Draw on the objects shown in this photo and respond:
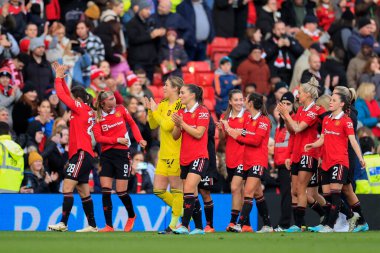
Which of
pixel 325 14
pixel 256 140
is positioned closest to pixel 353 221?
pixel 256 140

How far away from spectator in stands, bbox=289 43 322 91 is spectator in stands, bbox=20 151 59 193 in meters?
7.78

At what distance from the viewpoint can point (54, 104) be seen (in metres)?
24.8

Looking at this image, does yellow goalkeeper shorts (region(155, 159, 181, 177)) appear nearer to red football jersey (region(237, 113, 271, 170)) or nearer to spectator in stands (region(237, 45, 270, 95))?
red football jersey (region(237, 113, 271, 170))

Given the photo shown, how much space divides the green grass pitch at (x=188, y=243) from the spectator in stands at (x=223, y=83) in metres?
9.23

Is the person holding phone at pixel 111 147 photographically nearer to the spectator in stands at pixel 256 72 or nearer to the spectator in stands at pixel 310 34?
the spectator in stands at pixel 256 72

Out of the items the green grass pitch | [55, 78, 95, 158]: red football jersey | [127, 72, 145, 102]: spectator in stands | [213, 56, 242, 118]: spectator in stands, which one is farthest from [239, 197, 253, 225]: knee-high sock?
[213, 56, 242, 118]: spectator in stands

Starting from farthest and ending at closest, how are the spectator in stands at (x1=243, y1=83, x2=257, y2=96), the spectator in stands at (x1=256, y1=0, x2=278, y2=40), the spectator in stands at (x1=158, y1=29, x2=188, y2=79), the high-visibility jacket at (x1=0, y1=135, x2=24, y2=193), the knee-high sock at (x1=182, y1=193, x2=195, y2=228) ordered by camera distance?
the spectator in stands at (x1=256, y1=0, x2=278, y2=40)
the spectator in stands at (x1=158, y1=29, x2=188, y2=79)
the spectator in stands at (x1=243, y1=83, x2=257, y2=96)
the high-visibility jacket at (x1=0, y1=135, x2=24, y2=193)
the knee-high sock at (x1=182, y1=193, x2=195, y2=228)

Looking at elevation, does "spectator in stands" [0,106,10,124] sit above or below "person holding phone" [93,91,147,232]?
above

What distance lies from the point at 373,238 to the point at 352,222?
2547 mm

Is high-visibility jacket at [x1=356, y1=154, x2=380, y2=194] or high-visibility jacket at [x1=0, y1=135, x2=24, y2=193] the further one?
high-visibility jacket at [x1=356, y1=154, x2=380, y2=194]

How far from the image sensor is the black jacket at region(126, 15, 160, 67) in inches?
1095

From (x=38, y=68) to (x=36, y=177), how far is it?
3.41 metres

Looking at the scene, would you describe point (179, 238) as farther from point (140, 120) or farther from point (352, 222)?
point (140, 120)

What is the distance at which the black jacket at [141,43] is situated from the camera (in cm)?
2781
